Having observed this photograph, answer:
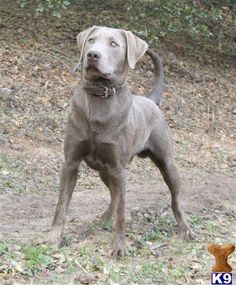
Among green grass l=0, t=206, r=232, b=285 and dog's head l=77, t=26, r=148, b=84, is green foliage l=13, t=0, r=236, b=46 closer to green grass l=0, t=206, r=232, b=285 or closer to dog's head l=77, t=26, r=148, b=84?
dog's head l=77, t=26, r=148, b=84

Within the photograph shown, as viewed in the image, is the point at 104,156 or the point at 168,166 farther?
the point at 168,166

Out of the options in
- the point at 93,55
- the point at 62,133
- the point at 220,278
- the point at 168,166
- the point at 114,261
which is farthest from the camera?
the point at 62,133

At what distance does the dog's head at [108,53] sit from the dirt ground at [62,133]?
1574 millimetres

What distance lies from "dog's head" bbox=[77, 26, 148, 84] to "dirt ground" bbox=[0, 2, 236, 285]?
157 cm

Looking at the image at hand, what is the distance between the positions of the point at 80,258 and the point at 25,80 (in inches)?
261

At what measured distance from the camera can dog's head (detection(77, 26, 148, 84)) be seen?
213 inches

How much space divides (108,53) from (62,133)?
483cm

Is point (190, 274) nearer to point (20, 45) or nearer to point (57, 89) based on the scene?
point (57, 89)

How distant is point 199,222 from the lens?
7.27 metres

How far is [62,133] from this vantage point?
10.2 m

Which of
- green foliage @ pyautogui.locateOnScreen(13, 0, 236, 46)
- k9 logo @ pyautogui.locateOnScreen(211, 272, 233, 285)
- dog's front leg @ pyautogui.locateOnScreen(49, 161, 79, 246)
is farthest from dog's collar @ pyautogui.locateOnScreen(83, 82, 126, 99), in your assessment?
green foliage @ pyautogui.locateOnScreen(13, 0, 236, 46)

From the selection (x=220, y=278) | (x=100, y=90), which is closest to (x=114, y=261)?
(x=100, y=90)

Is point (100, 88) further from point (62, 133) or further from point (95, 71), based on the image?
point (62, 133)

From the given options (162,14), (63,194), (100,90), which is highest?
(100,90)
